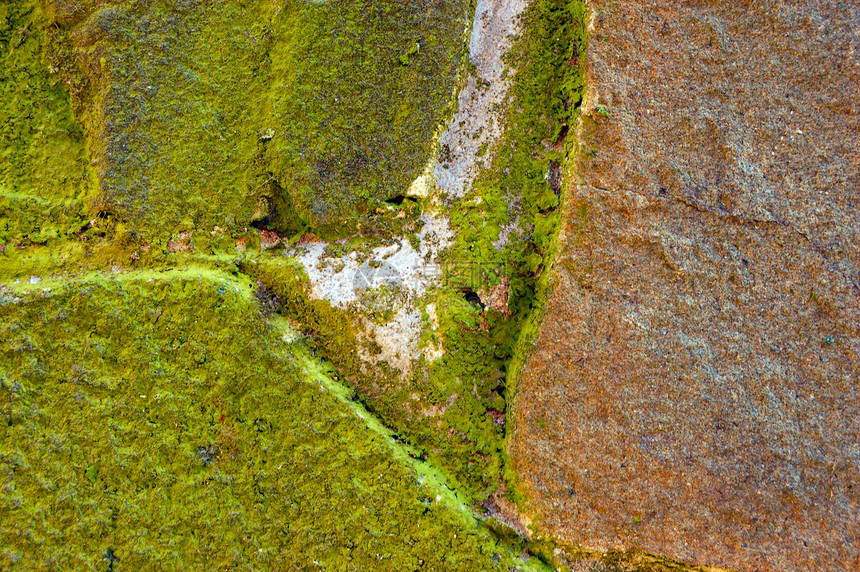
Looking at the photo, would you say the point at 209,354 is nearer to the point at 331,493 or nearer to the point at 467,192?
the point at 331,493

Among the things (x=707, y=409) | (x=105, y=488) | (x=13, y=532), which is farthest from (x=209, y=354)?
(x=707, y=409)

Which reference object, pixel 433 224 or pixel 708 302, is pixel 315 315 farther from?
pixel 708 302

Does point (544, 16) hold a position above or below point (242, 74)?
above

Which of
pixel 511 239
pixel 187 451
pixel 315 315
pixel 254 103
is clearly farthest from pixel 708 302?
pixel 187 451

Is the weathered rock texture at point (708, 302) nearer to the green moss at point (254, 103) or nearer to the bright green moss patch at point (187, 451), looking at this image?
the bright green moss patch at point (187, 451)

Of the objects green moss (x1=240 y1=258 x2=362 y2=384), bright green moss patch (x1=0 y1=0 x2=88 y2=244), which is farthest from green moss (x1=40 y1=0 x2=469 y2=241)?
green moss (x1=240 y1=258 x2=362 y2=384)

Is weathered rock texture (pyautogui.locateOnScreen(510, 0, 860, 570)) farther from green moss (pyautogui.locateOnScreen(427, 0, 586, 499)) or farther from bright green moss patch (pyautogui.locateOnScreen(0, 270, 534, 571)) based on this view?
bright green moss patch (pyautogui.locateOnScreen(0, 270, 534, 571))

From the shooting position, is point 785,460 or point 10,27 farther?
point 10,27
